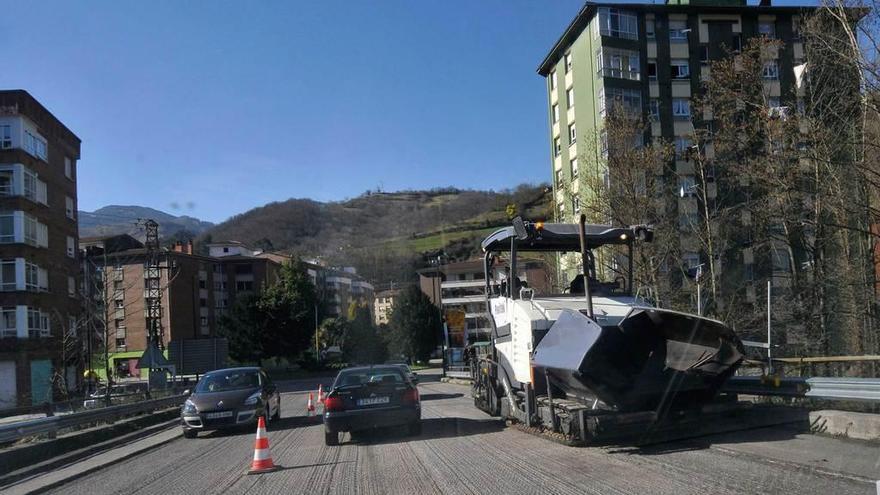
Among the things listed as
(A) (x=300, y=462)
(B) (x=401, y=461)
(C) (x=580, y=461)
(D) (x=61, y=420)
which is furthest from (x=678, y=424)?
(D) (x=61, y=420)

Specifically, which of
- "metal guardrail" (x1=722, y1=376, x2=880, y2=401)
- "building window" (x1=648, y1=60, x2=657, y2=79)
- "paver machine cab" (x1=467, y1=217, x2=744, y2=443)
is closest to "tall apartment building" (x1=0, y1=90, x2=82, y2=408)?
"paver machine cab" (x1=467, y1=217, x2=744, y2=443)

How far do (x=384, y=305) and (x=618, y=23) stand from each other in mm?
51797

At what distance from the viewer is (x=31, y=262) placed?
157 ft

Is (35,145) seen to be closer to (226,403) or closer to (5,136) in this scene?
(5,136)

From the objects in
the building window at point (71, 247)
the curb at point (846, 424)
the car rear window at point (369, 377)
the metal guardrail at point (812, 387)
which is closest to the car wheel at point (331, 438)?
the car rear window at point (369, 377)

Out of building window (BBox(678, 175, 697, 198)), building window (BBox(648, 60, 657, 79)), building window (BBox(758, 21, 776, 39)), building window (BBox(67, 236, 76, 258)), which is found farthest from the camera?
building window (BBox(67, 236, 76, 258))

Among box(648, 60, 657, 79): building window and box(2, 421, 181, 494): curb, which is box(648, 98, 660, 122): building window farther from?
box(2, 421, 181, 494): curb

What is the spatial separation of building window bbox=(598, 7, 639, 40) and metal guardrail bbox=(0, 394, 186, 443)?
3544 cm

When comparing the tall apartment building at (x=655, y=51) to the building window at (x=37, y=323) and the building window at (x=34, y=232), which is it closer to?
the building window at (x=34, y=232)

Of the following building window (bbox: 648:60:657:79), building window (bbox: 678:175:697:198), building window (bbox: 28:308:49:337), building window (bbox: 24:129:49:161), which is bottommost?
building window (bbox: 28:308:49:337)

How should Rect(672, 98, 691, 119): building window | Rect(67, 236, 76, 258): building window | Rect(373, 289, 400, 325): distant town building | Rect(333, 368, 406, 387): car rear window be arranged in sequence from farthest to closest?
Rect(373, 289, 400, 325): distant town building, Rect(67, 236, 76, 258): building window, Rect(672, 98, 691, 119): building window, Rect(333, 368, 406, 387): car rear window

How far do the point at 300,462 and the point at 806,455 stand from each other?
6.97 m

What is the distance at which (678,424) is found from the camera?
995 centimetres

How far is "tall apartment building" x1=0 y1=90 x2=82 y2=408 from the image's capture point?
46.0m
